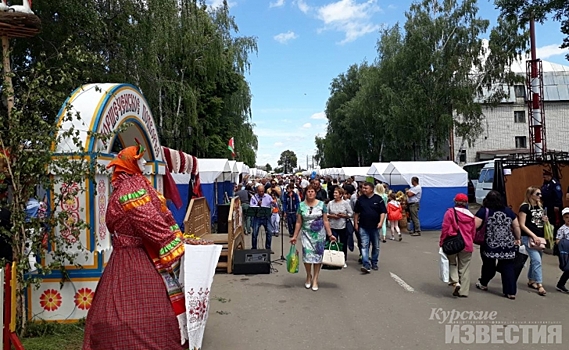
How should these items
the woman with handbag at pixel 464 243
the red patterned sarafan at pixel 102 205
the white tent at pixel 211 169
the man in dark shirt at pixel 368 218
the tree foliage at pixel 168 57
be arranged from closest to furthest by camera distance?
the red patterned sarafan at pixel 102 205 → the woman with handbag at pixel 464 243 → the man in dark shirt at pixel 368 218 → the tree foliage at pixel 168 57 → the white tent at pixel 211 169

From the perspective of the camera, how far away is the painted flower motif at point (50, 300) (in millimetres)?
5258

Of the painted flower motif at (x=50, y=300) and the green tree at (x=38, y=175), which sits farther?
the painted flower motif at (x=50, y=300)

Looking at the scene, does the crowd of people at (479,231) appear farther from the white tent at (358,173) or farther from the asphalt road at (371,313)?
the white tent at (358,173)

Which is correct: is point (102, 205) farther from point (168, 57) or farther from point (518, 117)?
point (518, 117)

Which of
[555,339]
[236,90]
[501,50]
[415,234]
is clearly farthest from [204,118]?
[555,339]

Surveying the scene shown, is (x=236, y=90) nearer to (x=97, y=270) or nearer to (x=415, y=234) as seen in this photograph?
(x=415, y=234)

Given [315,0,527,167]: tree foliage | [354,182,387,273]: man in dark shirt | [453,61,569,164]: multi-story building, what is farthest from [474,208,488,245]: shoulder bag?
[453,61,569,164]: multi-story building

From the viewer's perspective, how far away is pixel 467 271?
22.5 ft

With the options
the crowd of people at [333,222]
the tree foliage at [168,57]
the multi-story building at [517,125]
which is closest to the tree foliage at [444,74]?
the multi-story building at [517,125]

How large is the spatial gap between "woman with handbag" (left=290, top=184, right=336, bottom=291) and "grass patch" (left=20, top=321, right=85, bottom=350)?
3.43 metres

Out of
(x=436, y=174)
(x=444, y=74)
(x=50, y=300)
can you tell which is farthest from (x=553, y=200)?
(x=444, y=74)

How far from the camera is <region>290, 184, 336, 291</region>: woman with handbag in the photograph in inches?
288

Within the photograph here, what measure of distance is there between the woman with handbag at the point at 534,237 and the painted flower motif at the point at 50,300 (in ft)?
21.7

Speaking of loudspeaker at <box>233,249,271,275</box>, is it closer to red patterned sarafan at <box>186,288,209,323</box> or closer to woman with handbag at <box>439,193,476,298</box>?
woman with handbag at <box>439,193,476,298</box>
